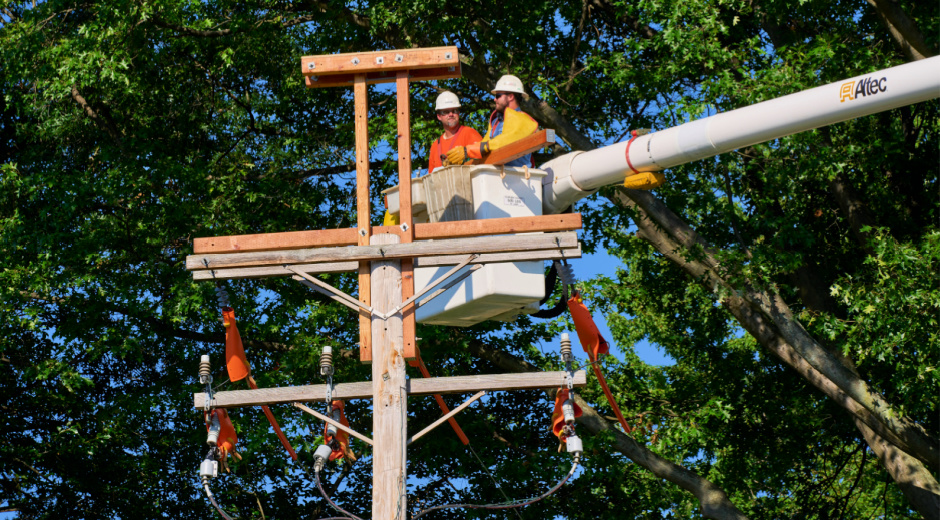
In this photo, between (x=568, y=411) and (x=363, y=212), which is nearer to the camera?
(x=568, y=411)

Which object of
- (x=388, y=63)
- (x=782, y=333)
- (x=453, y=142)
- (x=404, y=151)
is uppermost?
(x=782, y=333)

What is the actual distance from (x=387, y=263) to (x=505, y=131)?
→ 157 centimetres

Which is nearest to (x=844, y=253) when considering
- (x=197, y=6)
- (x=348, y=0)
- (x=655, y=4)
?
(x=655, y=4)

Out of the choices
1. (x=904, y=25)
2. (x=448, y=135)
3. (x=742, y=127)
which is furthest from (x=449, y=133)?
(x=904, y=25)

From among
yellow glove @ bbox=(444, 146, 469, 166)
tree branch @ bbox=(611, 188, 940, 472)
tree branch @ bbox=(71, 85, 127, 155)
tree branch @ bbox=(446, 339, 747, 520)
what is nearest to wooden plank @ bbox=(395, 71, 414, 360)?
yellow glove @ bbox=(444, 146, 469, 166)

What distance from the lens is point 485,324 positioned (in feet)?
52.2

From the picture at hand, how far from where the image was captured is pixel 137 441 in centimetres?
1667

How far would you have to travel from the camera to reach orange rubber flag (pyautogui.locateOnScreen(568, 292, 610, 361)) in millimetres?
8781

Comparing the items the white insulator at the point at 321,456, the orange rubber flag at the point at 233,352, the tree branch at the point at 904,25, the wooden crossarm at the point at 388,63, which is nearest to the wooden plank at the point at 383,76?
the wooden crossarm at the point at 388,63

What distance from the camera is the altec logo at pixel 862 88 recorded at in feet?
24.4

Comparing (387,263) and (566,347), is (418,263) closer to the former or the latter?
(387,263)

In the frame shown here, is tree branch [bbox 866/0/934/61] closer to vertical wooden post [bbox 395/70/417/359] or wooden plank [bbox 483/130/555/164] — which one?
wooden plank [bbox 483/130/555/164]

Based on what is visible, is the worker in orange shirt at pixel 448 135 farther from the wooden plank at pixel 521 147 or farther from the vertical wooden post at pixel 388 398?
the vertical wooden post at pixel 388 398

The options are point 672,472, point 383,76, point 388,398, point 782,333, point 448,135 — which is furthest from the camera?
point 672,472
